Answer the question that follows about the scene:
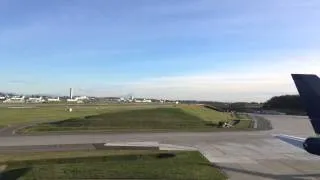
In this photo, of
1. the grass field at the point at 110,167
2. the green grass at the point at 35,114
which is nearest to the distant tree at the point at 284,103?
the green grass at the point at 35,114

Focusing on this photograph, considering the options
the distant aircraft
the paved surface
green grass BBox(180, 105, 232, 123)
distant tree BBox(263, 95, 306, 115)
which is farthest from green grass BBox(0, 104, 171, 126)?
the distant aircraft

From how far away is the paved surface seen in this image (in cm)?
3022

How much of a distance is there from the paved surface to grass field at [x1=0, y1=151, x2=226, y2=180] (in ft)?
6.34

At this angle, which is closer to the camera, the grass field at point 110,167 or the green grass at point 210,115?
the grass field at point 110,167

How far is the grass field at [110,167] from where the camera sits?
27.6m

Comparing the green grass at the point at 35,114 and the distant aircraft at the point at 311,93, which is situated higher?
the distant aircraft at the point at 311,93

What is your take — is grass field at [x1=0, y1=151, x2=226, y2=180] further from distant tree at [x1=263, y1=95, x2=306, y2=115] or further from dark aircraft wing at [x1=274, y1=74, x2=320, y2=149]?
distant tree at [x1=263, y1=95, x2=306, y2=115]

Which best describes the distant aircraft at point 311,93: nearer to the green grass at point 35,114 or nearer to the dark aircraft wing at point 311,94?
the dark aircraft wing at point 311,94

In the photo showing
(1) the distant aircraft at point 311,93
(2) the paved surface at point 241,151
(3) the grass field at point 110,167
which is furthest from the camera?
(2) the paved surface at point 241,151

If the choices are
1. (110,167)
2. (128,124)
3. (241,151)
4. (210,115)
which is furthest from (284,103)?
(110,167)

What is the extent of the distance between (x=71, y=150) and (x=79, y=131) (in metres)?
23.3

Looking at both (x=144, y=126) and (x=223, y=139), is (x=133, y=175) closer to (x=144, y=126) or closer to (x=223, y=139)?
(x=223, y=139)

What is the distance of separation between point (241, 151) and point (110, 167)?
15718 mm

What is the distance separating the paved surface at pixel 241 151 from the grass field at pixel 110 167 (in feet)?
6.34
